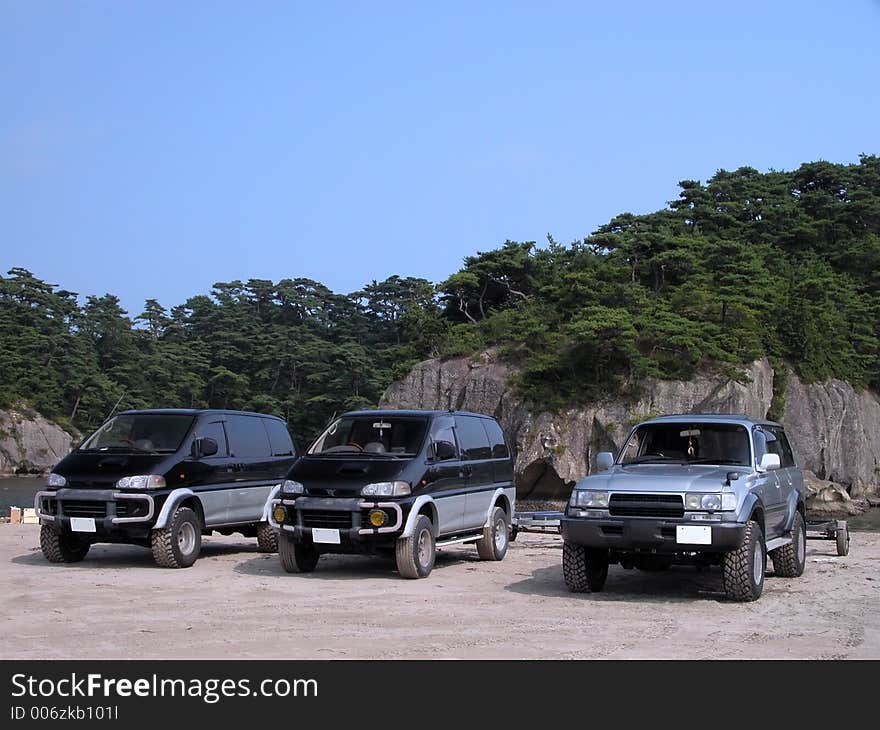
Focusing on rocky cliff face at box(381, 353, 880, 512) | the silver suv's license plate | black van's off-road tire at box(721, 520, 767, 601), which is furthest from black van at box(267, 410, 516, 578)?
rocky cliff face at box(381, 353, 880, 512)

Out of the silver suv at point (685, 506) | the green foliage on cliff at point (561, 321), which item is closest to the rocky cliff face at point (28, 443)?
the green foliage on cliff at point (561, 321)

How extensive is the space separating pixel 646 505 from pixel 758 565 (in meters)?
1.42

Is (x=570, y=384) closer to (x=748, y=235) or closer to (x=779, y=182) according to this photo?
(x=748, y=235)

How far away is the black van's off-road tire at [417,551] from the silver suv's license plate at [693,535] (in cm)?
344

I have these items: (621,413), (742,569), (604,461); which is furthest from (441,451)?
(621,413)

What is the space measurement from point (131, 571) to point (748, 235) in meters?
62.1

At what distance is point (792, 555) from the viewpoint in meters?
13.4

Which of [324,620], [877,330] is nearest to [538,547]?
[324,620]

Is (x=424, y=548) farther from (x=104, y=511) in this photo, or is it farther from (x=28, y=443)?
(x=28, y=443)

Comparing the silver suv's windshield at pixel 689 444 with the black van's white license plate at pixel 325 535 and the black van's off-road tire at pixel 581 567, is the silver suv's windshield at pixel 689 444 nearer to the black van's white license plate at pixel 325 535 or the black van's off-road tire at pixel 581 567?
the black van's off-road tire at pixel 581 567

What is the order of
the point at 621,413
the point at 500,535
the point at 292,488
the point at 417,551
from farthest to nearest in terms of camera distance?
the point at 621,413
the point at 500,535
the point at 292,488
the point at 417,551

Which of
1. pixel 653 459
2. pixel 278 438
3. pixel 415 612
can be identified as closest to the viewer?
pixel 415 612
